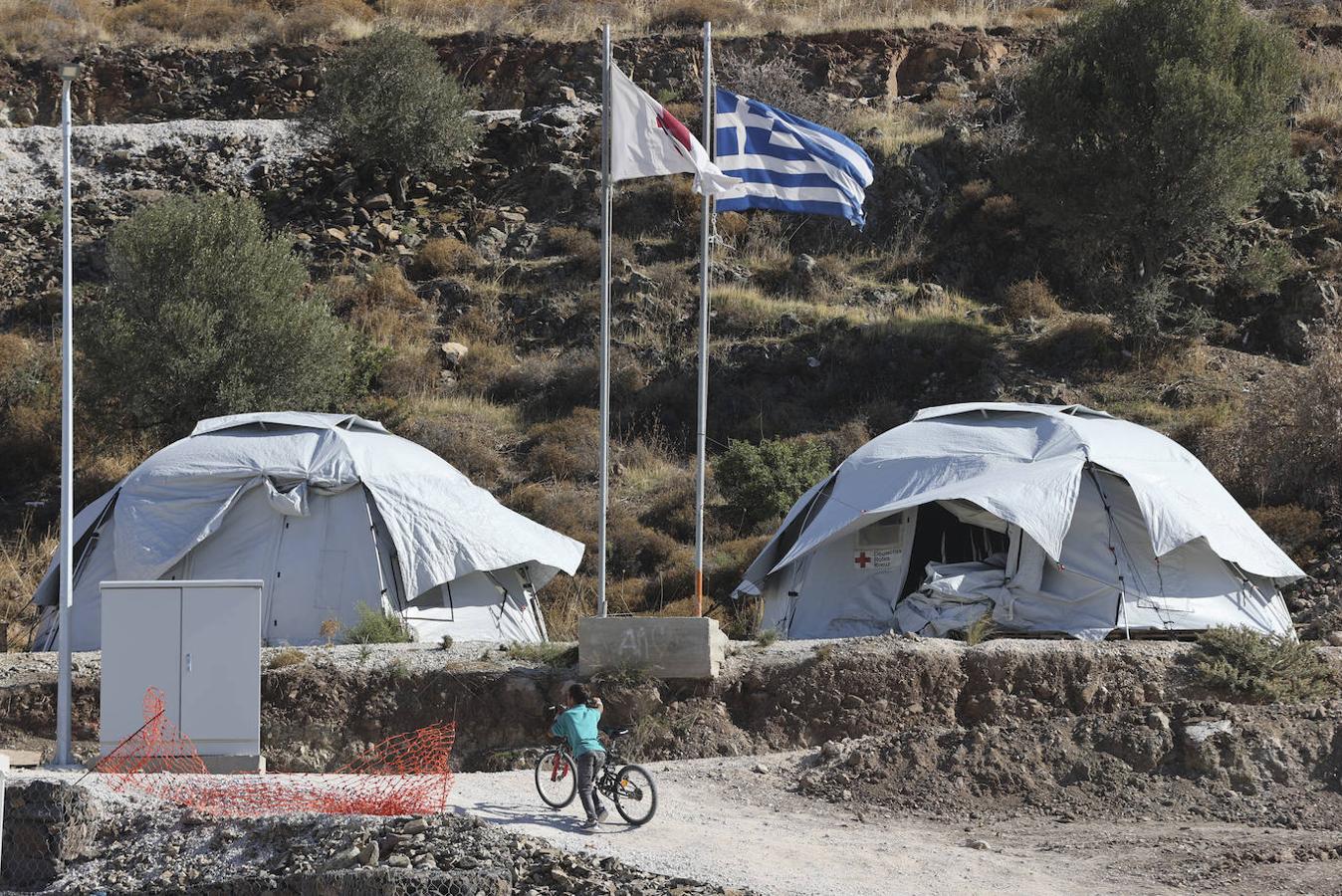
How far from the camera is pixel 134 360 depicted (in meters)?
26.9

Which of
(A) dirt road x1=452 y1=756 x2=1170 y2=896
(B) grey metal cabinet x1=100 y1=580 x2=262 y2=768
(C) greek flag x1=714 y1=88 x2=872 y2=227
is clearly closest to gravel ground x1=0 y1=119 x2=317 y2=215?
(C) greek flag x1=714 y1=88 x2=872 y2=227

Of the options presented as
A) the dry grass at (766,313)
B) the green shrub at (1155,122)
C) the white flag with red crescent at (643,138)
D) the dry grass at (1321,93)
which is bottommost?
the dry grass at (766,313)

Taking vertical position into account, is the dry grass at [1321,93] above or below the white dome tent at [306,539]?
above

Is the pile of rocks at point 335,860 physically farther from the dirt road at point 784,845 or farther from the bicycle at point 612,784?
the bicycle at point 612,784

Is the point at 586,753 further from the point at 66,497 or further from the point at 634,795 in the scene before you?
the point at 66,497

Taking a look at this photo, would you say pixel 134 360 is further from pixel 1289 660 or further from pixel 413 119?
pixel 1289 660

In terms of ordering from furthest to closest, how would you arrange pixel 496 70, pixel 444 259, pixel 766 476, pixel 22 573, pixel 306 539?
pixel 496 70, pixel 444 259, pixel 766 476, pixel 22 573, pixel 306 539

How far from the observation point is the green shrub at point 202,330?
26.8m

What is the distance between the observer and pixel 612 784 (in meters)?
12.1

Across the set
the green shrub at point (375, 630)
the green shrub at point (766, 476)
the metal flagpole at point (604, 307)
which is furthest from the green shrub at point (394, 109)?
the metal flagpole at point (604, 307)

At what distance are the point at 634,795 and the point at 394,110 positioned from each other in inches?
1060

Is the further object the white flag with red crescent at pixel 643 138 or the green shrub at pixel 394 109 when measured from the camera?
the green shrub at pixel 394 109

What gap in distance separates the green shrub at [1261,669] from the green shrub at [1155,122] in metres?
14.7

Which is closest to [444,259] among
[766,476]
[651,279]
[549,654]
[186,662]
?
[651,279]
